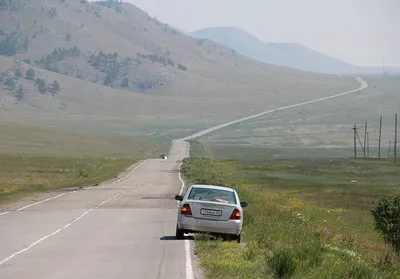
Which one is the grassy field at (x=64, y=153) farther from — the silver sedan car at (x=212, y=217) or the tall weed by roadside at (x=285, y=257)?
the silver sedan car at (x=212, y=217)

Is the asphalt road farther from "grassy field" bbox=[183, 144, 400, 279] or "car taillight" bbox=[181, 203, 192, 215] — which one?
"grassy field" bbox=[183, 144, 400, 279]


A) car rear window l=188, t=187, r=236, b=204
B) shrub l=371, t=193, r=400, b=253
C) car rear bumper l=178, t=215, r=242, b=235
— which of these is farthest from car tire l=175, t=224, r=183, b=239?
shrub l=371, t=193, r=400, b=253

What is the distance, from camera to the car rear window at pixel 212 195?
80.0 ft

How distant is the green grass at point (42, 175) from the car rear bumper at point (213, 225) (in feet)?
78.9

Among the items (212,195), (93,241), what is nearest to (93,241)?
(93,241)

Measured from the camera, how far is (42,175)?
8681 cm

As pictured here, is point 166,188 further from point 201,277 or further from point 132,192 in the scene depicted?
point 201,277

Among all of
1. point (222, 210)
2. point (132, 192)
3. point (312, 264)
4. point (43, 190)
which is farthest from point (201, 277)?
point (43, 190)

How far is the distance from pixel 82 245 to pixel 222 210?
157 inches

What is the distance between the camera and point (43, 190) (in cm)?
5944

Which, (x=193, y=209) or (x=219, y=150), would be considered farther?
(x=219, y=150)

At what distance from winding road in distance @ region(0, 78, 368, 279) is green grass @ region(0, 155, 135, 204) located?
333 inches

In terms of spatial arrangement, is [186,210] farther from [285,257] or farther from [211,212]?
[285,257]

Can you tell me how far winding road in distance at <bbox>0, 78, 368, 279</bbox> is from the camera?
17.7m
